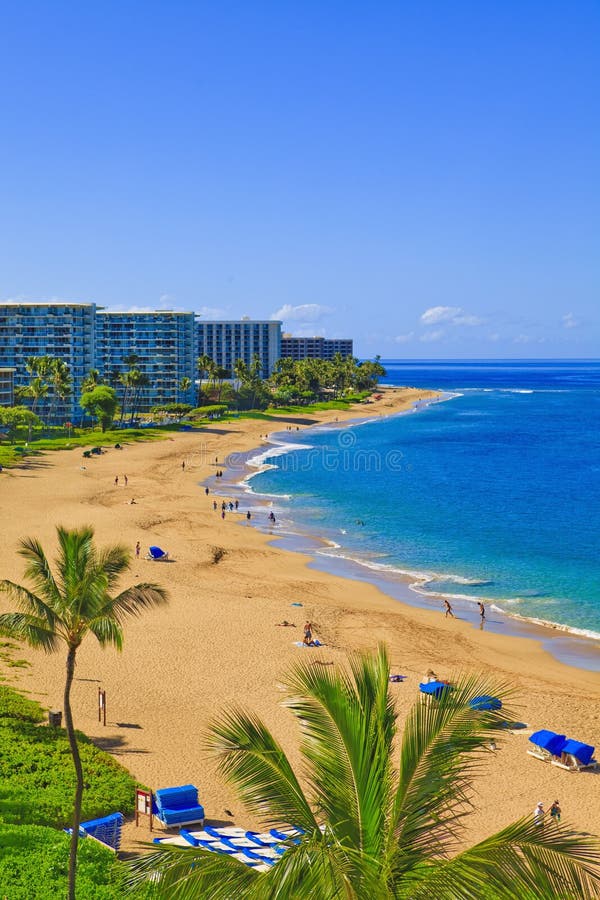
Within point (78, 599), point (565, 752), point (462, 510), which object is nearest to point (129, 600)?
point (78, 599)

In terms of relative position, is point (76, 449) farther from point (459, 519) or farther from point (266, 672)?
point (266, 672)

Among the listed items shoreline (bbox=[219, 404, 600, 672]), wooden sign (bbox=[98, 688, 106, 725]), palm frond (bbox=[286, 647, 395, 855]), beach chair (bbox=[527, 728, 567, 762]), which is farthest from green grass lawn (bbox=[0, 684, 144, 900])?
shoreline (bbox=[219, 404, 600, 672])

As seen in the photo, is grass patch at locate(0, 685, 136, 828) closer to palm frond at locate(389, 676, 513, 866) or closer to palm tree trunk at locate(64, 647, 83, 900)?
palm tree trunk at locate(64, 647, 83, 900)

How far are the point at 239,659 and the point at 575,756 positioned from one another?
44.7 feet

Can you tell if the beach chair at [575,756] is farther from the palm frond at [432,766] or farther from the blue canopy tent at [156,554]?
the blue canopy tent at [156,554]

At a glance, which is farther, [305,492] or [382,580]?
[305,492]

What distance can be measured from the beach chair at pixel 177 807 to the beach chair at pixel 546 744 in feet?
36.5

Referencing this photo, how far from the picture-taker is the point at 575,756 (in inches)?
1009

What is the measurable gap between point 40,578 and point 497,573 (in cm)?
3920

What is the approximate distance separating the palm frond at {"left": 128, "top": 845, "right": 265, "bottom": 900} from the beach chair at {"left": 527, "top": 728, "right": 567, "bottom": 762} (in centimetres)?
1985

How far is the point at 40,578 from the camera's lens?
1836 cm

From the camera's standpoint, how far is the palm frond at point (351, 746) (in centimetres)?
878

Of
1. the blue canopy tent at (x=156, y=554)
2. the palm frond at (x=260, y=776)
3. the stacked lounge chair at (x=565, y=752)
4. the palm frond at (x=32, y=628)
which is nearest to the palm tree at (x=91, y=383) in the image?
the blue canopy tent at (x=156, y=554)

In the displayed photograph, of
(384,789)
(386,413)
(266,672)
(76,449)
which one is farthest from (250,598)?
(386,413)
